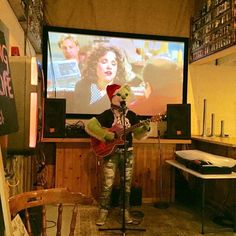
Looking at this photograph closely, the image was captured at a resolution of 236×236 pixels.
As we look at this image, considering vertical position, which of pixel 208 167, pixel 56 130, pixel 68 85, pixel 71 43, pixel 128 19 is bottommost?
pixel 208 167

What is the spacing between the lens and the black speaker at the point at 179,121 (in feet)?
12.8

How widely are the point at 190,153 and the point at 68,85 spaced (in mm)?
1856

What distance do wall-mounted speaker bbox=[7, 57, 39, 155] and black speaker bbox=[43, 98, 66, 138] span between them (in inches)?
66.3

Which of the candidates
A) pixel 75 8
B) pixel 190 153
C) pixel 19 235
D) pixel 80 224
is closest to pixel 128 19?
pixel 75 8

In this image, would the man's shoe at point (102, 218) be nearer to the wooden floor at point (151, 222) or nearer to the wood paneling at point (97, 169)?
the wooden floor at point (151, 222)

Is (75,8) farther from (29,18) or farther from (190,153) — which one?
(190,153)

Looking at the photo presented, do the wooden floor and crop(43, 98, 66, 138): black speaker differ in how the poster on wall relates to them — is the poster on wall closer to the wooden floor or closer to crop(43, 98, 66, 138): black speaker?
the wooden floor

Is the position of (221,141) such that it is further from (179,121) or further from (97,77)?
(97,77)

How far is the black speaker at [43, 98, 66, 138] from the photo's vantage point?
361cm

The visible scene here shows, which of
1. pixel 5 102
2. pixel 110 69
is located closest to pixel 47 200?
pixel 5 102

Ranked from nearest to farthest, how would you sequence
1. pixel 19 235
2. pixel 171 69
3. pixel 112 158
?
pixel 19 235 < pixel 112 158 < pixel 171 69

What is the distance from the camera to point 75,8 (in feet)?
13.3

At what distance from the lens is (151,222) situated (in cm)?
325

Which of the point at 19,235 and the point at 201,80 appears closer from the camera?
the point at 19,235
